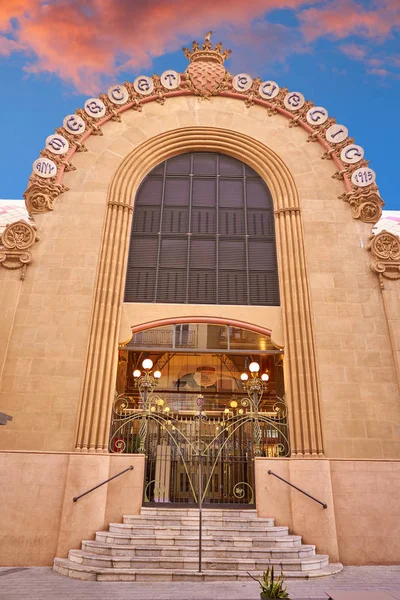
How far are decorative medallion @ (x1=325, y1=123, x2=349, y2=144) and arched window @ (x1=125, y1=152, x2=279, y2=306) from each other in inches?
129

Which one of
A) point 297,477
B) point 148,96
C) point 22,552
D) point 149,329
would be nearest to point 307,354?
point 297,477

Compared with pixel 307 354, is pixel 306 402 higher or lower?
lower

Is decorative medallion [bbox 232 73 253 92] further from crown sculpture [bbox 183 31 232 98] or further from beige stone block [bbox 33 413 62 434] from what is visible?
beige stone block [bbox 33 413 62 434]

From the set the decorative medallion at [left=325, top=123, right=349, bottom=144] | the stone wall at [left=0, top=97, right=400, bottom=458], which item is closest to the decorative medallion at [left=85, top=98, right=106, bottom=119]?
the stone wall at [left=0, top=97, right=400, bottom=458]

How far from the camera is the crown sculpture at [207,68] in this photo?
1848cm

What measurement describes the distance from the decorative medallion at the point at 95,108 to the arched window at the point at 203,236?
3.20 meters

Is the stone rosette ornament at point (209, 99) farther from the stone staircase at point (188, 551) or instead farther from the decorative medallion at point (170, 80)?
the stone staircase at point (188, 551)

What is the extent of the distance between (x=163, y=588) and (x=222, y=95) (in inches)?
710

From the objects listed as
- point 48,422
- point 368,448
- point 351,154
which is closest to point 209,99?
point 351,154

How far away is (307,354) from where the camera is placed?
13.6 metres

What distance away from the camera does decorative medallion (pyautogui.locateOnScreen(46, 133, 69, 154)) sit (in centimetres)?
1638

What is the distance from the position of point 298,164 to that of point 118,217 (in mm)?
7544

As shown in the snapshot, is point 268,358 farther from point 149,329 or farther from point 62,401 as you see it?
point 62,401

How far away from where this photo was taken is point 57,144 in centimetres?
1648
